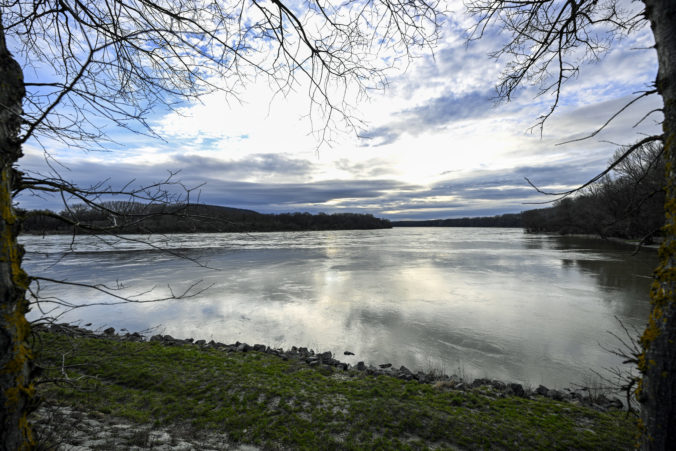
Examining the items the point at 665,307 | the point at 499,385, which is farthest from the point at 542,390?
the point at 665,307

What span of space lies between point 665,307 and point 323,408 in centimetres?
412

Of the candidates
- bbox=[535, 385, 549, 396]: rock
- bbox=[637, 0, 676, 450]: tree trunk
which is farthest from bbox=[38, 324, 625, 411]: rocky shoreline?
bbox=[637, 0, 676, 450]: tree trunk

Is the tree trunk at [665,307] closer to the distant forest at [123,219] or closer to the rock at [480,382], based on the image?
the distant forest at [123,219]

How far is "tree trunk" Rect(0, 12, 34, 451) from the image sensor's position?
1613 mm

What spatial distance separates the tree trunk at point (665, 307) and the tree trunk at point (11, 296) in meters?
Result: 4.00

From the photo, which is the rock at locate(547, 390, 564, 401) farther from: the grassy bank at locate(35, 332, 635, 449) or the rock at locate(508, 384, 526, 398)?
the rock at locate(508, 384, 526, 398)

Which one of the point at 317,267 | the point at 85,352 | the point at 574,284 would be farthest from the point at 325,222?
the point at 85,352

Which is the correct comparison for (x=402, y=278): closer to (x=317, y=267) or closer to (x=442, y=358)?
(x=317, y=267)

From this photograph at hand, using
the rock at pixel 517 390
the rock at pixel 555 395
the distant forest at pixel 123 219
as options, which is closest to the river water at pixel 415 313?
the distant forest at pixel 123 219

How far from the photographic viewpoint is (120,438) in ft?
11.7

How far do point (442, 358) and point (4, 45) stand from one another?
26.8 feet

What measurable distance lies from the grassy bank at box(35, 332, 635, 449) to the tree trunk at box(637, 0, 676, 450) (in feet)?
6.64

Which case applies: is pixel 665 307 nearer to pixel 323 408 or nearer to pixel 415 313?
pixel 323 408

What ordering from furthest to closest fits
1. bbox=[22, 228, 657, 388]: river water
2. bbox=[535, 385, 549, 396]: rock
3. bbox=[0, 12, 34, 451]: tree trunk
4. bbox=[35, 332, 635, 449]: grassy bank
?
bbox=[22, 228, 657, 388]: river water
bbox=[535, 385, 549, 396]: rock
bbox=[35, 332, 635, 449]: grassy bank
bbox=[0, 12, 34, 451]: tree trunk
